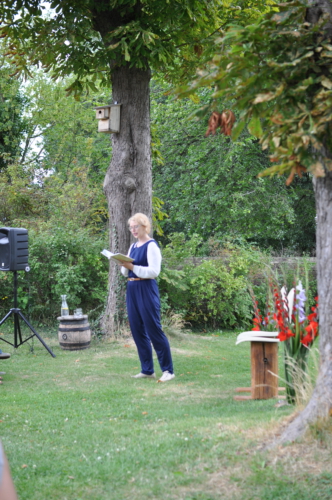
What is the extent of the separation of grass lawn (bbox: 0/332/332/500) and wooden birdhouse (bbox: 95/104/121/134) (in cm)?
437

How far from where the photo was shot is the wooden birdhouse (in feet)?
32.4

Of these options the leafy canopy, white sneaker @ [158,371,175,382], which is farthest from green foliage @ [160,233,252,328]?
white sneaker @ [158,371,175,382]

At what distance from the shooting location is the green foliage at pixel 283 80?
3330 millimetres

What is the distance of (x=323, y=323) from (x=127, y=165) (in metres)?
6.73

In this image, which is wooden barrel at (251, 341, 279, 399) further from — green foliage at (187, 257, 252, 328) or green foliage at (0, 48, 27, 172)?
green foliage at (0, 48, 27, 172)

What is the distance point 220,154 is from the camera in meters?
20.5

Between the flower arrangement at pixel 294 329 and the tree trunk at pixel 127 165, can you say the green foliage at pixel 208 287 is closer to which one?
the tree trunk at pixel 127 165

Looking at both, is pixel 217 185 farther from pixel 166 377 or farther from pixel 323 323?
pixel 323 323

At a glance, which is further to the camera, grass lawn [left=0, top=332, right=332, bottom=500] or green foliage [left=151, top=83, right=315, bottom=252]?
green foliage [left=151, top=83, right=315, bottom=252]

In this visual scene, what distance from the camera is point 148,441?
14.2ft

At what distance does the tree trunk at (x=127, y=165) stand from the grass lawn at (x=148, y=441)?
8.42ft

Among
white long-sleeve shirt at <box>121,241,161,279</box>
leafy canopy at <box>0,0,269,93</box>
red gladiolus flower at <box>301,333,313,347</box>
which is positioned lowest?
red gladiolus flower at <box>301,333,313,347</box>

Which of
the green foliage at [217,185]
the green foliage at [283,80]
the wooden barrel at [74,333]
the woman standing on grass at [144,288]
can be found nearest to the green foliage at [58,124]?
the green foliage at [217,185]

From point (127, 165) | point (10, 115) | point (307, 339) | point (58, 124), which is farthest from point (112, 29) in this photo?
point (58, 124)
